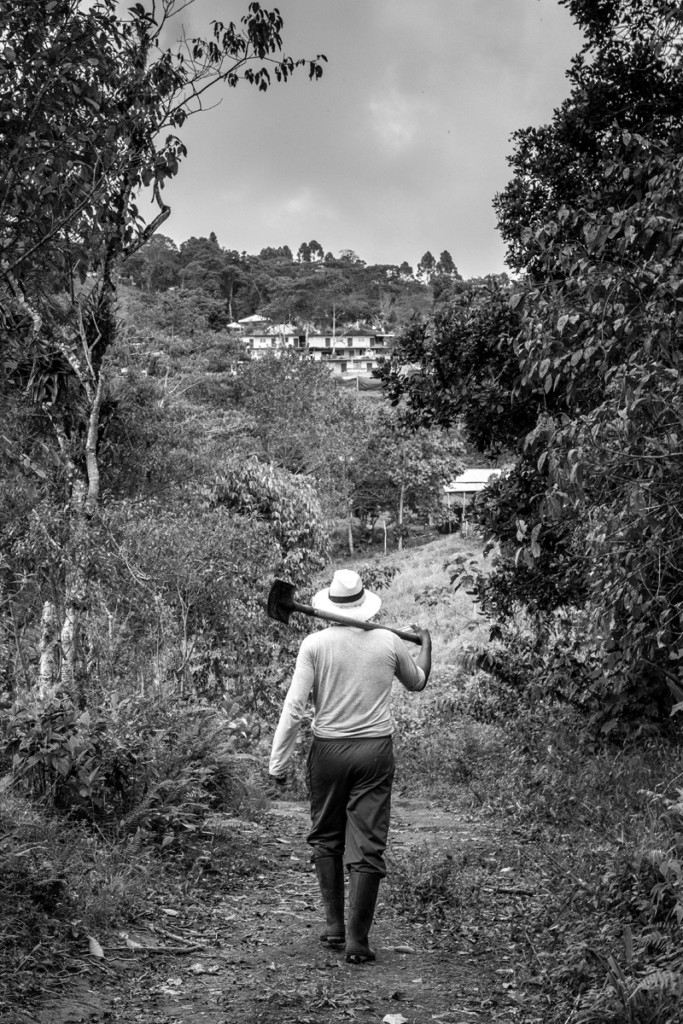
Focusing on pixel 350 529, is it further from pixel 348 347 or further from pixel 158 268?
pixel 348 347

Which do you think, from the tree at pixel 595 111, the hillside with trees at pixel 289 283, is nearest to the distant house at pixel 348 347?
the hillside with trees at pixel 289 283

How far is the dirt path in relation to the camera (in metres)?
4.90

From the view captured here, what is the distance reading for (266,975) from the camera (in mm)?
5582

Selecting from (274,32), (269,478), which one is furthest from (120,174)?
(269,478)

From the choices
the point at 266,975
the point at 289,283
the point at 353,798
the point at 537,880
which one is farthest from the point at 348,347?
the point at 266,975

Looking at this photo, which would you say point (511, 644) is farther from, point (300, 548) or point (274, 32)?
point (300, 548)

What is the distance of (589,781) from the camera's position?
31.6ft

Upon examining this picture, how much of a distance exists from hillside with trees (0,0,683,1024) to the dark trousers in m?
0.62

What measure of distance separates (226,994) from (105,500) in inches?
488

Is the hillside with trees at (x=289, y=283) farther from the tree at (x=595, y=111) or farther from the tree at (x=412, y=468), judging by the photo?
the tree at (x=595, y=111)

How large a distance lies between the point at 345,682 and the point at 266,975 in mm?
1648

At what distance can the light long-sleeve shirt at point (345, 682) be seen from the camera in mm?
5988

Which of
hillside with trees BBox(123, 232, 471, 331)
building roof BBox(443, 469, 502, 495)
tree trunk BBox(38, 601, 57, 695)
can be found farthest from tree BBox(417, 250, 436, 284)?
tree trunk BBox(38, 601, 57, 695)

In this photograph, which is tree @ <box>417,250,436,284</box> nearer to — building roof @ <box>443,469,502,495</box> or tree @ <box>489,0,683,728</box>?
building roof @ <box>443,469,502,495</box>
